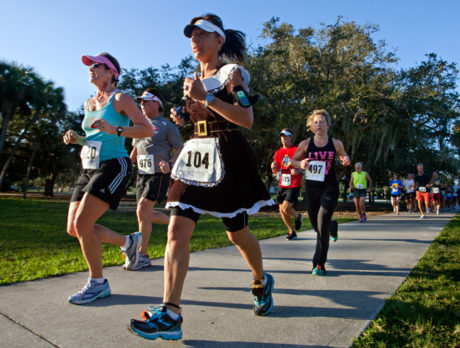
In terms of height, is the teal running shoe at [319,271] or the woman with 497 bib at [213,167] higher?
the woman with 497 bib at [213,167]

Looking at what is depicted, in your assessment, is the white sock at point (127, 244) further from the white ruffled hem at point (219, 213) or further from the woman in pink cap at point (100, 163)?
the white ruffled hem at point (219, 213)

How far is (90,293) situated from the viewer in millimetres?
2793

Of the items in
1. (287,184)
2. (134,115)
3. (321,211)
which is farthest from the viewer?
(287,184)

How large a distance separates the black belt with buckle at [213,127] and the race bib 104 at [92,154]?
1048mm

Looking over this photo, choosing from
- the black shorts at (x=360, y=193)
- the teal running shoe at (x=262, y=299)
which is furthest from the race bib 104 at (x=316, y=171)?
the black shorts at (x=360, y=193)

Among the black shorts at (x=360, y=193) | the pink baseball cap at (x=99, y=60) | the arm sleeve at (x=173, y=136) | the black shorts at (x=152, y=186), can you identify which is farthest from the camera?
the black shorts at (x=360, y=193)

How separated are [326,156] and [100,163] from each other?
263 cm

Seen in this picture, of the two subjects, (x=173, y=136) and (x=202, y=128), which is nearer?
(x=202, y=128)

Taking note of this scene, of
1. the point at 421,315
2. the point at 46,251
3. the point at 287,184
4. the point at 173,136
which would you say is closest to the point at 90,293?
the point at 173,136

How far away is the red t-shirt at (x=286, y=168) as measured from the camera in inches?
265

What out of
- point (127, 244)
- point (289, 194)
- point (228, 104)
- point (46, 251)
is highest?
point (228, 104)

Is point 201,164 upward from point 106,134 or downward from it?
downward

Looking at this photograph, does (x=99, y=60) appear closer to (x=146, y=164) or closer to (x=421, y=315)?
(x=146, y=164)

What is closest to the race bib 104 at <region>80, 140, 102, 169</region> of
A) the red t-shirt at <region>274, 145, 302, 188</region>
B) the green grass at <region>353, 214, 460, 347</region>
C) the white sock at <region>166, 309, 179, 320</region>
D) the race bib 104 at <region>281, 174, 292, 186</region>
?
the white sock at <region>166, 309, 179, 320</region>
